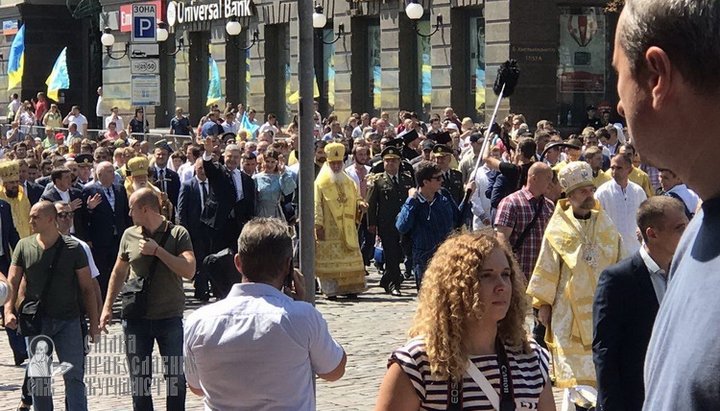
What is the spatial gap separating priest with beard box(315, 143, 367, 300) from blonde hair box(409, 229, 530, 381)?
12930mm

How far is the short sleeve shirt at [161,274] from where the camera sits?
925 cm

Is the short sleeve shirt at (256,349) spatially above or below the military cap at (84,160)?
below

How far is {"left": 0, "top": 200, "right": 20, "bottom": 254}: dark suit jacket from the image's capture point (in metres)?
14.6

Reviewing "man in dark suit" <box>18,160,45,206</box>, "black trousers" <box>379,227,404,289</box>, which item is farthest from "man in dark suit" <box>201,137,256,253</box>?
"man in dark suit" <box>18,160,45,206</box>

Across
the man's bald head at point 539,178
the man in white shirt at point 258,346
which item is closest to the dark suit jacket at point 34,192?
the man's bald head at point 539,178

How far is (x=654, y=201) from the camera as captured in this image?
678cm

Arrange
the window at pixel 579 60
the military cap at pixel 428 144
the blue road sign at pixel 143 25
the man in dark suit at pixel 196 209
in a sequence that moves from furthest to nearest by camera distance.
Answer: the window at pixel 579 60
the military cap at pixel 428 144
the blue road sign at pixel 143 25
the man in dark suit at pixel 196 209

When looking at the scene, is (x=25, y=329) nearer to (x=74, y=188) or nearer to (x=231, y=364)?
(x=231, y=364)

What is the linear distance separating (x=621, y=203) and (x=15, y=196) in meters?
6.88

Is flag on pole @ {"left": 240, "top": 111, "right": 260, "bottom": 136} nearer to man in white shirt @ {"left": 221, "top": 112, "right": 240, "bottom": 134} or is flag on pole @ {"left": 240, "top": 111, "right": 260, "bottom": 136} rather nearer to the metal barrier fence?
man in white shirt @ {"left": 221, "top": 112, "right": 240, "bottom": 134}

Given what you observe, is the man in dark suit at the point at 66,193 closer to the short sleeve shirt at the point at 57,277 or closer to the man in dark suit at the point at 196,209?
the man in dark suit at the point at 196,209

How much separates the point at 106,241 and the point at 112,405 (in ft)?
17.7

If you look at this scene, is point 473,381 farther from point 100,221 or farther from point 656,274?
point 100,221

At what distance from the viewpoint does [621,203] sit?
12414mm
